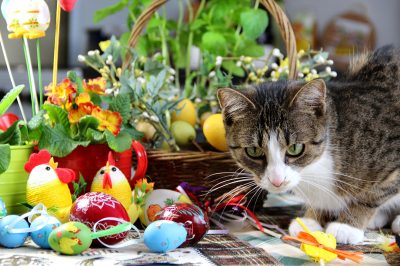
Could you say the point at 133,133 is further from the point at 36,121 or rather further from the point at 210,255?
the point at 210,255

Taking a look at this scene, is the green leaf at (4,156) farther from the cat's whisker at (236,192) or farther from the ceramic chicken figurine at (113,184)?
the cat's whisker at (236,192)

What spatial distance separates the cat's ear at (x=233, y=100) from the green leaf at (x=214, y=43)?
1.43ft

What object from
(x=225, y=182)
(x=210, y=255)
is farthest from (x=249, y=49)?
(x=210, y=255)

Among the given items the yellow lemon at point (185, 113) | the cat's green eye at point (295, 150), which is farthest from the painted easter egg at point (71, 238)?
the yellow lemon at point (185, 113)

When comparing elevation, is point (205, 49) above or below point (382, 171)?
above

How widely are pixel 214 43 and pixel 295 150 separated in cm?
54

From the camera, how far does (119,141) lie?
3.71ft

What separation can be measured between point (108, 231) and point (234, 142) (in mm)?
383

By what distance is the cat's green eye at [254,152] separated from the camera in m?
1.17


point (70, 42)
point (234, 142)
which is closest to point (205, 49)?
point (234, 142)

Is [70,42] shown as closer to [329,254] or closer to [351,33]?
[351,33]

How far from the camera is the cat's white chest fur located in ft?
3.99

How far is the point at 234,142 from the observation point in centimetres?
122

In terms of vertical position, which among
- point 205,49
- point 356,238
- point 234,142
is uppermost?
point 205,49
